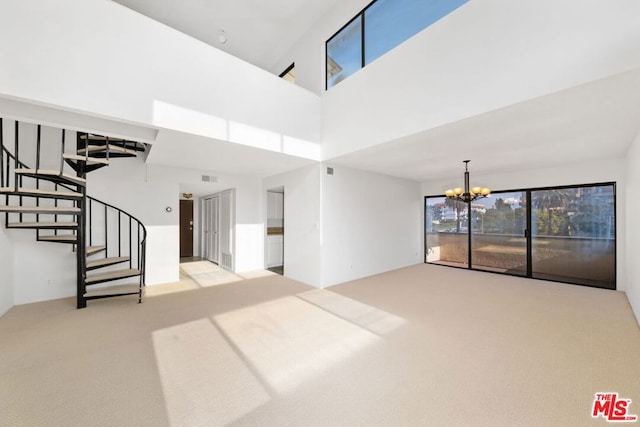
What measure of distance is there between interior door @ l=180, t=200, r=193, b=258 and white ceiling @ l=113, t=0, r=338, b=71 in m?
5.26

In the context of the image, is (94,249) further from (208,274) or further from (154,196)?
(208,274)

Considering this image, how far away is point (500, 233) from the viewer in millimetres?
6340

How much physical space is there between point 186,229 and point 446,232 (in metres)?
8.61

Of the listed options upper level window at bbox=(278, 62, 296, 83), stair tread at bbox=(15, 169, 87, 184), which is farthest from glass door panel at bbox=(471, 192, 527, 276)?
stair tread at bbox=(15, 169, 87, 184)

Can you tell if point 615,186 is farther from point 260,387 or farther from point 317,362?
point 260,387

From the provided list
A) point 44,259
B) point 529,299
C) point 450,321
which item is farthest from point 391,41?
point 44,259

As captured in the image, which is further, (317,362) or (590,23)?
(317,362)

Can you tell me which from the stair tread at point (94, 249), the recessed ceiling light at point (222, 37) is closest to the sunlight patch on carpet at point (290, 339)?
the stair tread at point (94, 249)

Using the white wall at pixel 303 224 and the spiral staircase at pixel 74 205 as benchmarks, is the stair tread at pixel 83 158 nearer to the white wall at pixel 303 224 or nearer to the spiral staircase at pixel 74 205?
the spiral staircase at pixel 74 205

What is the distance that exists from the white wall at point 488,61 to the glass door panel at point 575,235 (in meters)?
4.53

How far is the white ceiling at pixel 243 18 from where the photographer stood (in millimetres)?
5109

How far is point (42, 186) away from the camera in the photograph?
166 inches

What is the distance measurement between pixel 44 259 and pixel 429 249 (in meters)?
8.78

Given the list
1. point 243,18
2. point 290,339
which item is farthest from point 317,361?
point 243,18
